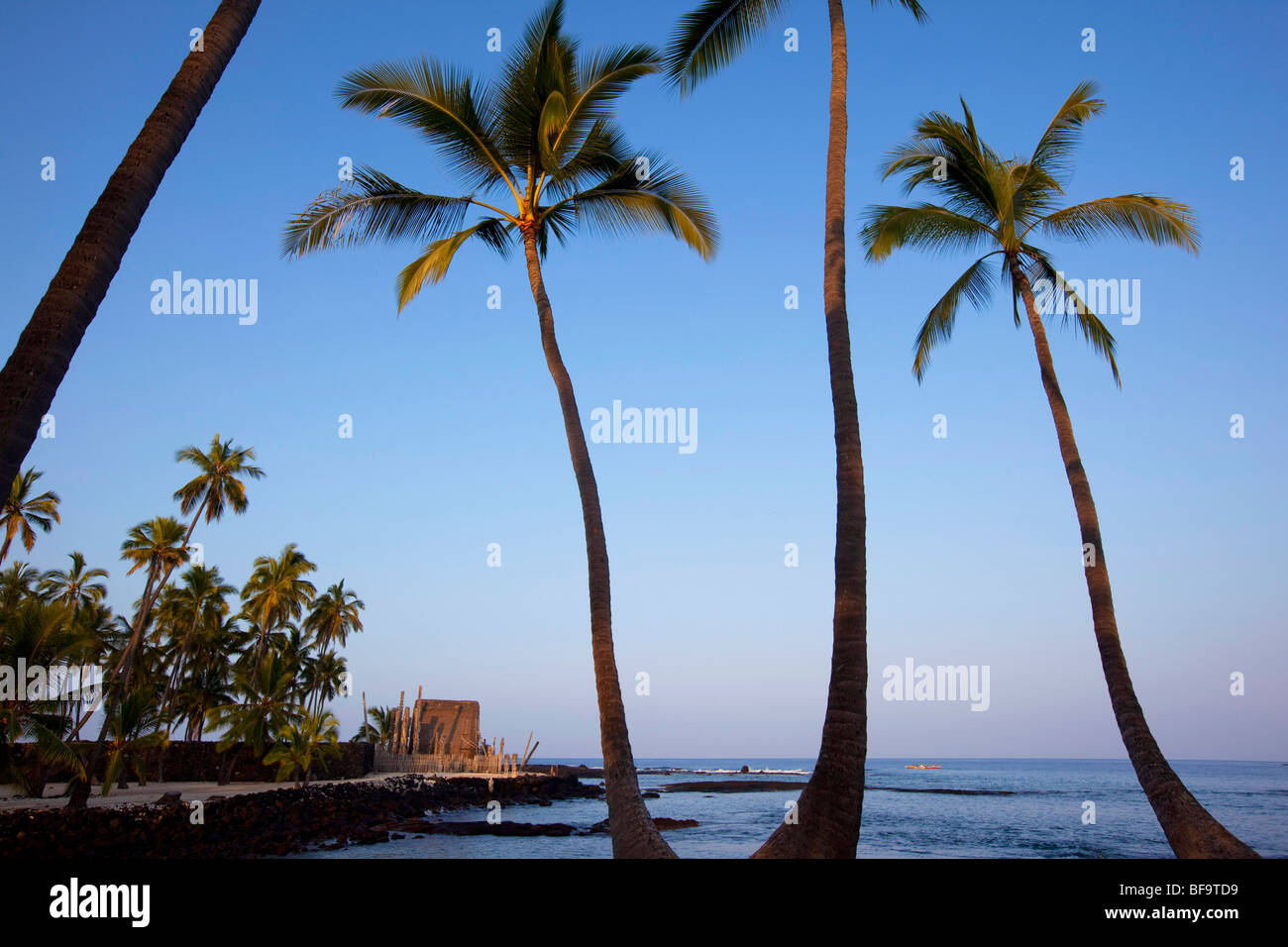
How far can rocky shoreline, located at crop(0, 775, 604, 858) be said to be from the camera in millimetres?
17922

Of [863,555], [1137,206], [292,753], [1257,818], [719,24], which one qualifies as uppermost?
[719,24]

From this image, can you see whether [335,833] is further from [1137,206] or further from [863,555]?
[1137,206]

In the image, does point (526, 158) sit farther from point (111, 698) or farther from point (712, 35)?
point (111, 698)

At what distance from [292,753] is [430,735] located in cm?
2027

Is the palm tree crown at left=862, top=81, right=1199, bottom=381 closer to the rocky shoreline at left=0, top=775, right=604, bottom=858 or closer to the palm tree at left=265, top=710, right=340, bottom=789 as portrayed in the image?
the rocky shoreline at left=0, top=775, right=604, bottom=858

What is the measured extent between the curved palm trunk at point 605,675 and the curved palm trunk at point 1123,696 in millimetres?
6103

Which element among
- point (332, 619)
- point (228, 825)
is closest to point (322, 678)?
point (332, 619)

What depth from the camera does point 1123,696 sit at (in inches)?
444

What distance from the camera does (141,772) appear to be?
31.4 m

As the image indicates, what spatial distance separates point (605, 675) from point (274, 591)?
4093 centimetres

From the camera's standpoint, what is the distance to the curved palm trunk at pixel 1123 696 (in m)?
9.63

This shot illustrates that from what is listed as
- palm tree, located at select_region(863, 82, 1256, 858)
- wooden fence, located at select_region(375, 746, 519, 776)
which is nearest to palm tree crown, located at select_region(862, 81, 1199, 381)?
Answer: palm tree, located at select_region(863, 82, 1256, 858)

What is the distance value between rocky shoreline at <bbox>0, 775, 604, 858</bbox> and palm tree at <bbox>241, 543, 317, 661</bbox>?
14.7m
